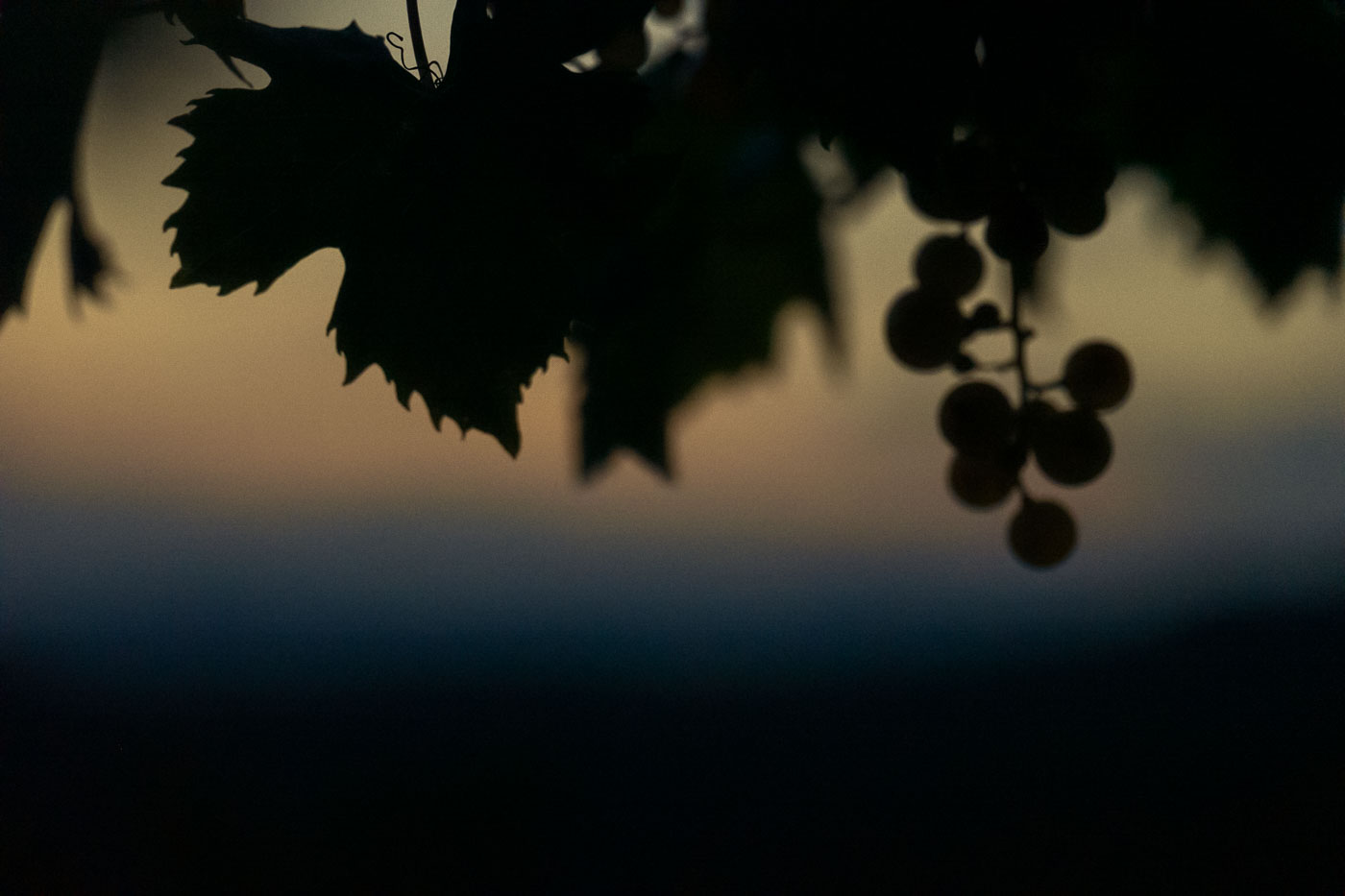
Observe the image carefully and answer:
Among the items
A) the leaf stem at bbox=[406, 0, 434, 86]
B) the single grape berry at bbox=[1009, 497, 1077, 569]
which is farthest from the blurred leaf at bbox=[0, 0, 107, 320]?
the single grape berry at bbox=[1009, 497, 1077, 569]

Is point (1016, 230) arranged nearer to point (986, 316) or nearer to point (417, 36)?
point (986, 316)

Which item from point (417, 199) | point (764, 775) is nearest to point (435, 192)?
point (417, 199)

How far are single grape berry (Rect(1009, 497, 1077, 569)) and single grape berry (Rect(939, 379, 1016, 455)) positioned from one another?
0.04m

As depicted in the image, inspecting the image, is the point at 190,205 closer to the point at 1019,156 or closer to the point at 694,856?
the point at 1019,156

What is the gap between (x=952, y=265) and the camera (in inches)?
19.2

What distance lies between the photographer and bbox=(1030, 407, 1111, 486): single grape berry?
0.47 m

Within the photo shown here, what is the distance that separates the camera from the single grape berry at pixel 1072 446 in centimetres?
47

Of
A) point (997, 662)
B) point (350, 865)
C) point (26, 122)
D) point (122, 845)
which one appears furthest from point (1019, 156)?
point (997, 662)

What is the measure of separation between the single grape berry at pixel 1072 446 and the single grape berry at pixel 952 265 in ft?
0.28

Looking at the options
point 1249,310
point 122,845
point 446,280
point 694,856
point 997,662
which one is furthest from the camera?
point 997,662

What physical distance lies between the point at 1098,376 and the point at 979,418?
0.06 m

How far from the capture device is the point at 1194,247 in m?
0.65

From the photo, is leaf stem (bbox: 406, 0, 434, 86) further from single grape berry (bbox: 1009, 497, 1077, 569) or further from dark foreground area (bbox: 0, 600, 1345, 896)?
dark foreground area (bbox: 0, 600, 1345, 896)

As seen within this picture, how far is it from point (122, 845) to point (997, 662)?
55.8 inches
